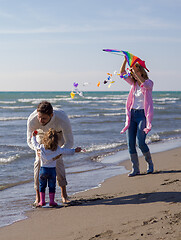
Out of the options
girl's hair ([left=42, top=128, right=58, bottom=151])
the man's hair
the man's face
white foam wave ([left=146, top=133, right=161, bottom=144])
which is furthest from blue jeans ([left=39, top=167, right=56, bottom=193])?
white foam wave ([left=146, top=133, right=161, bottom=144])

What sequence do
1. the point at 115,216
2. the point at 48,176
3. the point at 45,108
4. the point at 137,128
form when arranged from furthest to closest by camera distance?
1. the point at 137,128
2. the point at 48,176
3. the point at 45,108
4. the point at 115,216

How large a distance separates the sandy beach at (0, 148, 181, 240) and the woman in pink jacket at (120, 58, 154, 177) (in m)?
0.73

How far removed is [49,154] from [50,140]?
19 centimetres

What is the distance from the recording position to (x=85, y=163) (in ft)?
26.5

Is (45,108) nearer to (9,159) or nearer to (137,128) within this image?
(137,128)

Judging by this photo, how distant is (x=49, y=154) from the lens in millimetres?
4570

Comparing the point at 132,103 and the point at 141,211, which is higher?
the point at 132,103

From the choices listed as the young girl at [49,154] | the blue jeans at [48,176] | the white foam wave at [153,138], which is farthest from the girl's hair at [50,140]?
the white foam wave at [153,138]

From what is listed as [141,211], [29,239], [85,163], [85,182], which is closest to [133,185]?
[85,182]

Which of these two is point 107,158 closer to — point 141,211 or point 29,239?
point 141,211

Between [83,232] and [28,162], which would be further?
[28,162]

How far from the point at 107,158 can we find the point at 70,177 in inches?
81.9

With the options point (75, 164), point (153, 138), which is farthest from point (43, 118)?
point (153, 138)

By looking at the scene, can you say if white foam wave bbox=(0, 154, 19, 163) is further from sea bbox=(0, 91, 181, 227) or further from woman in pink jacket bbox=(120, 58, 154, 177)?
woman in pink jacket bbox=(120, 58, 154, 177)
